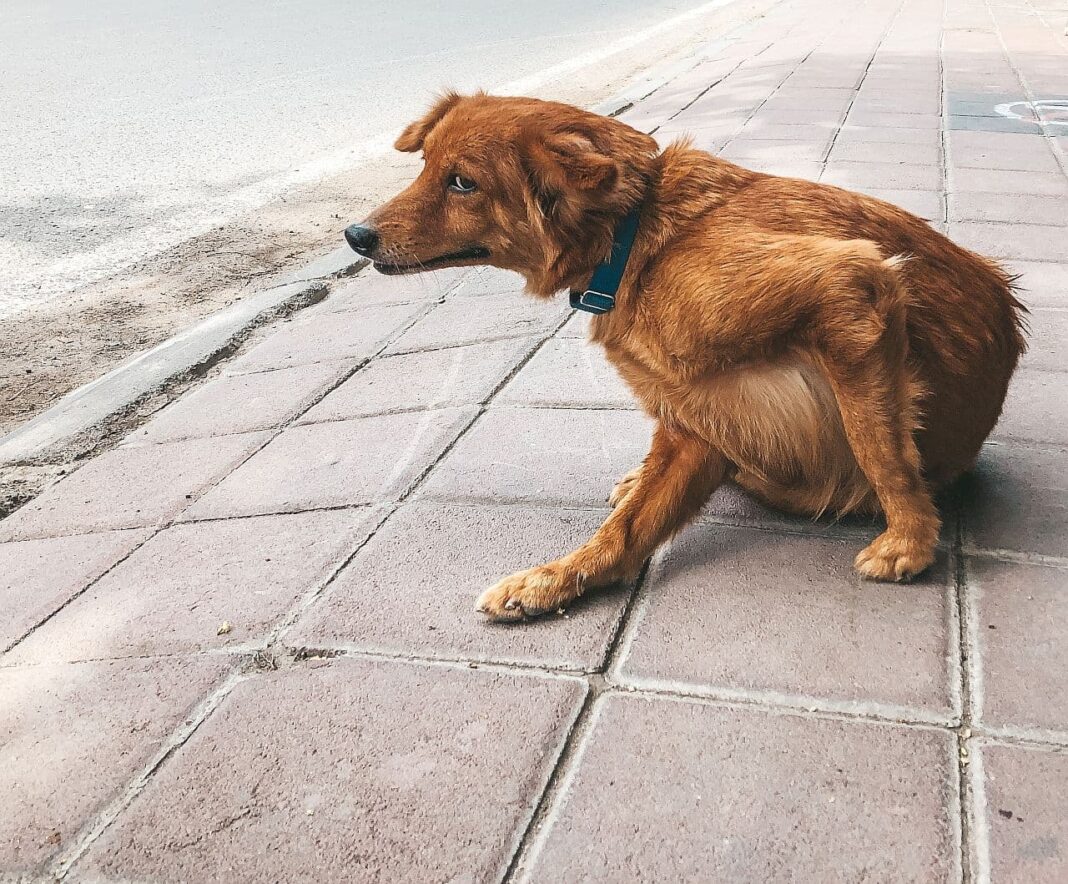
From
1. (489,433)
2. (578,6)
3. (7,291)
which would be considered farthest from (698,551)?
(578,6)

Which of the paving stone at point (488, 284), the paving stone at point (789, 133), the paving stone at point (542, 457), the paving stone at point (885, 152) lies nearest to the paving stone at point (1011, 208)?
the paving stone at point (885, 152)

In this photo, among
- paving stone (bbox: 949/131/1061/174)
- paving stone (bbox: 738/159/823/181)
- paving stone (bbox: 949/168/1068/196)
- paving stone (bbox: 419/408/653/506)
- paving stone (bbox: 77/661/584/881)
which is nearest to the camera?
paving stone (bbox: 77/661/584/881)

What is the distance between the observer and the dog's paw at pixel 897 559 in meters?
2.48

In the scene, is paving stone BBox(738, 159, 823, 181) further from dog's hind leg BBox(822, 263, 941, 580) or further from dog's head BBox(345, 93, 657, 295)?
dog's hind leg BBox(822, 263, 941, 580)

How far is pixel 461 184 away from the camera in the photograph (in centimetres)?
272

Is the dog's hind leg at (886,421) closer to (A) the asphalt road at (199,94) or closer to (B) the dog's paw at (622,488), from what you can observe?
(B) the dog's paw at (622,488)

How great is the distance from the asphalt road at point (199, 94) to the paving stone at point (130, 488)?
7.22 feet

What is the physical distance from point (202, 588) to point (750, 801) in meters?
1.54

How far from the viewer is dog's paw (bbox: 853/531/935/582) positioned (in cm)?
248

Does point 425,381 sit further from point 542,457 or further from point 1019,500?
point 1019,500

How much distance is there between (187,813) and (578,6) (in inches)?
641

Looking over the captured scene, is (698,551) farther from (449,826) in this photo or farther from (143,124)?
(143,124)

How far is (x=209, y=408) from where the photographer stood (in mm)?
4090

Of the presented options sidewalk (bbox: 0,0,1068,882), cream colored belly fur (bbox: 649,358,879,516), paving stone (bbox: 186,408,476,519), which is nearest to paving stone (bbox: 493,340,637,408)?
sidewalk (bbox: 0,0,1068,882)
